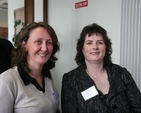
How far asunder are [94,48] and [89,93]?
15.2 inches

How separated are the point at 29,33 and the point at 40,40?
0.10 meters

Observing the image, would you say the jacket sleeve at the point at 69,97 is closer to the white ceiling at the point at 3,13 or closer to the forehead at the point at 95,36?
the forehead at the point at 95,36


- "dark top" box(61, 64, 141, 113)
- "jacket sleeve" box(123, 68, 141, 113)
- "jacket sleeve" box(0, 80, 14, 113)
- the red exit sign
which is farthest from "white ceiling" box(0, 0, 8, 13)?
"jacket sleeve" box(123, 68, 141, 113)

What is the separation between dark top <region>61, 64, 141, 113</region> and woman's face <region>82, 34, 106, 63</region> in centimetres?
16

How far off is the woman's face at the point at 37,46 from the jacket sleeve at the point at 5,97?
0.29 metres

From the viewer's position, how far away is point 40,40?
4.13 ft

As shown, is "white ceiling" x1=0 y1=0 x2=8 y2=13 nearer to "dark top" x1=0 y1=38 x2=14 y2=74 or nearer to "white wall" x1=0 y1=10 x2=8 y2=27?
"white wall" x1=0 y1=10 x2=8 y2=27

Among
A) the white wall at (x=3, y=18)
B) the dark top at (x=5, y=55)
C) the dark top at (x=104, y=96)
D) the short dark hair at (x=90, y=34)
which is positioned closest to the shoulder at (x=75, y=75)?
the dark top at (x=104, y=96)

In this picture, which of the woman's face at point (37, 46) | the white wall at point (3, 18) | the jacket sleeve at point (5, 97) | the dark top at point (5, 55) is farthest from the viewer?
the white wall at point (3, 18)

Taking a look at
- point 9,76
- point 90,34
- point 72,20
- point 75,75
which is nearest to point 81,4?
point 72,20

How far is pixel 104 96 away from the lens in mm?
1479

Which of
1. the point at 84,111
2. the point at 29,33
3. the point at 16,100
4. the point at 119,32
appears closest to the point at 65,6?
the point at 119,32

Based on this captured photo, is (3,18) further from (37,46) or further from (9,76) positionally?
(9,76)

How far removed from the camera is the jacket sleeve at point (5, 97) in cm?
102
